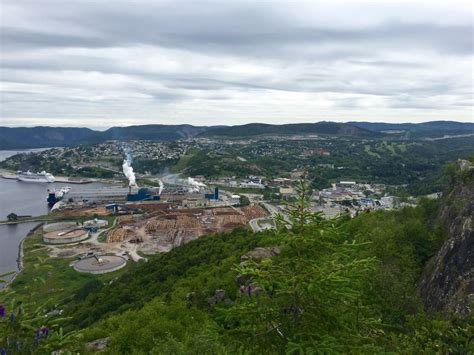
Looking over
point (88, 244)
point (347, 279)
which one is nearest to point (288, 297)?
point (347, 279)

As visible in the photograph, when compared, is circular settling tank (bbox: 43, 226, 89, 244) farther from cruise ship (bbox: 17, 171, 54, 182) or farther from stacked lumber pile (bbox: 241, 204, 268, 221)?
cruise ship (bbox: 17, 171, 54, 182)

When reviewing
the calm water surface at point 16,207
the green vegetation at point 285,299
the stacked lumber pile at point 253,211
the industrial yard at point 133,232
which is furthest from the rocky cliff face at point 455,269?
the stacked lumber pile at point 253,211

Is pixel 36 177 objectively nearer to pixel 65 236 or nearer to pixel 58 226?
pixel 58 226

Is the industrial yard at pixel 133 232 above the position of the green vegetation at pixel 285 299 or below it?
below

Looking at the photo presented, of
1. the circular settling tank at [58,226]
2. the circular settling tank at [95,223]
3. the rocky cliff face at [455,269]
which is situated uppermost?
the rocky cliff face at [455,269]

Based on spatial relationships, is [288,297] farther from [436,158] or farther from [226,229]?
[436,158]

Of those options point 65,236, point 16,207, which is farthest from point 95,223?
point 16,207

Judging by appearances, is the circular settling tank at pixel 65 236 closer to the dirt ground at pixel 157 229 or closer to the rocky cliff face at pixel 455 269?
the dirt ground at pixel 157 229
